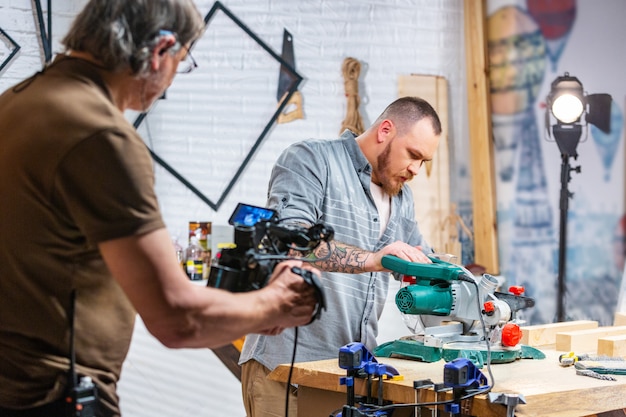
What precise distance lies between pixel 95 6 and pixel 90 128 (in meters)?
0.25

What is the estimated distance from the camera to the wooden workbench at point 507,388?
1.95 metres

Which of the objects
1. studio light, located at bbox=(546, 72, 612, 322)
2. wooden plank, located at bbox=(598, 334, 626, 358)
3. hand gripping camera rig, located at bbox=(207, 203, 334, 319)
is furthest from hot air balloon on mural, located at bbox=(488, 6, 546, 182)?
hand gripping camera rig, located at bbox=(207, 203, 334, 319)

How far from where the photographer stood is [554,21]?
14.7 ft

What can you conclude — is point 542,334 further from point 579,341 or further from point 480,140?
point 480,140

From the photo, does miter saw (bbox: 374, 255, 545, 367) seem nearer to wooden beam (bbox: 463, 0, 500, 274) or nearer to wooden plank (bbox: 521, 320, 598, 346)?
wooden plank (bbox: 521, 320, 598, 346)

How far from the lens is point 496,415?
1.89m

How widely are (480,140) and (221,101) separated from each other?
5.15 feet

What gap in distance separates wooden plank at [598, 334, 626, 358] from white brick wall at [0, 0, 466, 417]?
158cm

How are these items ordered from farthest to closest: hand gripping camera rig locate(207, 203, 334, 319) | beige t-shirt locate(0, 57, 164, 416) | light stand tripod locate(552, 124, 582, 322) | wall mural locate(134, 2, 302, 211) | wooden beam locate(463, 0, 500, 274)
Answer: wooden beam locate(463, 0, 500, 274) → light stand tripod locate(552, 124, 582, 322) → wall mural locate(134, 2, 302, 211) → hand gripping camera rig locate(207, 203, 334, 319) → beige t-shirt locate(0, 57, 164, 416)

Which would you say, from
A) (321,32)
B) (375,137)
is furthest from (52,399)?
(321,32)

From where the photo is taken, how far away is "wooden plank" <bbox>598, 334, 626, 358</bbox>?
2.53 metres

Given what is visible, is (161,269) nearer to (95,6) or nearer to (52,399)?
(52,399)

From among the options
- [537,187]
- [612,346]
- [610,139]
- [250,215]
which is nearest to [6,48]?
[250,215]


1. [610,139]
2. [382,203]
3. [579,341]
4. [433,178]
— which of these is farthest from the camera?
[433,178]
